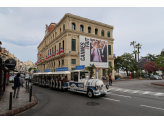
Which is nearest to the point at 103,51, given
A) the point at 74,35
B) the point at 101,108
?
A: the point at 74,35

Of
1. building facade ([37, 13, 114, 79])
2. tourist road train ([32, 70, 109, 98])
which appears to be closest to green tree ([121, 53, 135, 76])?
building facade ([37, 13, 114, 79])

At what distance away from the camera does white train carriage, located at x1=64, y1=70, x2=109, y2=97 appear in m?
9.41

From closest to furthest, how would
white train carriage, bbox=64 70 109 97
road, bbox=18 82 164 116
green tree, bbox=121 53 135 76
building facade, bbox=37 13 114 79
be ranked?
road, bbox=18 82 164 116 < white train carriage, bbox=64 70 109 97 < building facade, bbox=37 13 114 79 < green tree, bbox=121 53 135 76

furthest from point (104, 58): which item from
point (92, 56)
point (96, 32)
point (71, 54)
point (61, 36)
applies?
point (61, 36)

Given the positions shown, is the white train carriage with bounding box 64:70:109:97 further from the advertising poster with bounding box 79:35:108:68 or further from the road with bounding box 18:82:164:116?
the advertising poster with bounding box 79:35:108:68

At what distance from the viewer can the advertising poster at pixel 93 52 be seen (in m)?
31.0

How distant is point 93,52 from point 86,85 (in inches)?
902

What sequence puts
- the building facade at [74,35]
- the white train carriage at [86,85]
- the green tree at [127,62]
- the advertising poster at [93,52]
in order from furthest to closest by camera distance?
1. the green tree at [127,62]
2. the advertising poster at [93,52]
3. the building facade at [74,35]
4. the white train carriage at [86,85]

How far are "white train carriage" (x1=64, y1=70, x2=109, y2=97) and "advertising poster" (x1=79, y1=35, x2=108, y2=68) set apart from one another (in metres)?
19.3

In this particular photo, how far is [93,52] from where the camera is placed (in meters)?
32.3

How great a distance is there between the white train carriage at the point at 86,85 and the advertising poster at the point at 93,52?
19.3 metres

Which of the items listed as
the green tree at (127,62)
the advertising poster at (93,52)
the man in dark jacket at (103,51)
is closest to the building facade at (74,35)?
the advertising poster at (93,52)

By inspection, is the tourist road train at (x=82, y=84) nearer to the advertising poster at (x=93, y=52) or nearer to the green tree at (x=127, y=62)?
the advertising poster at (x=93, y=52)
